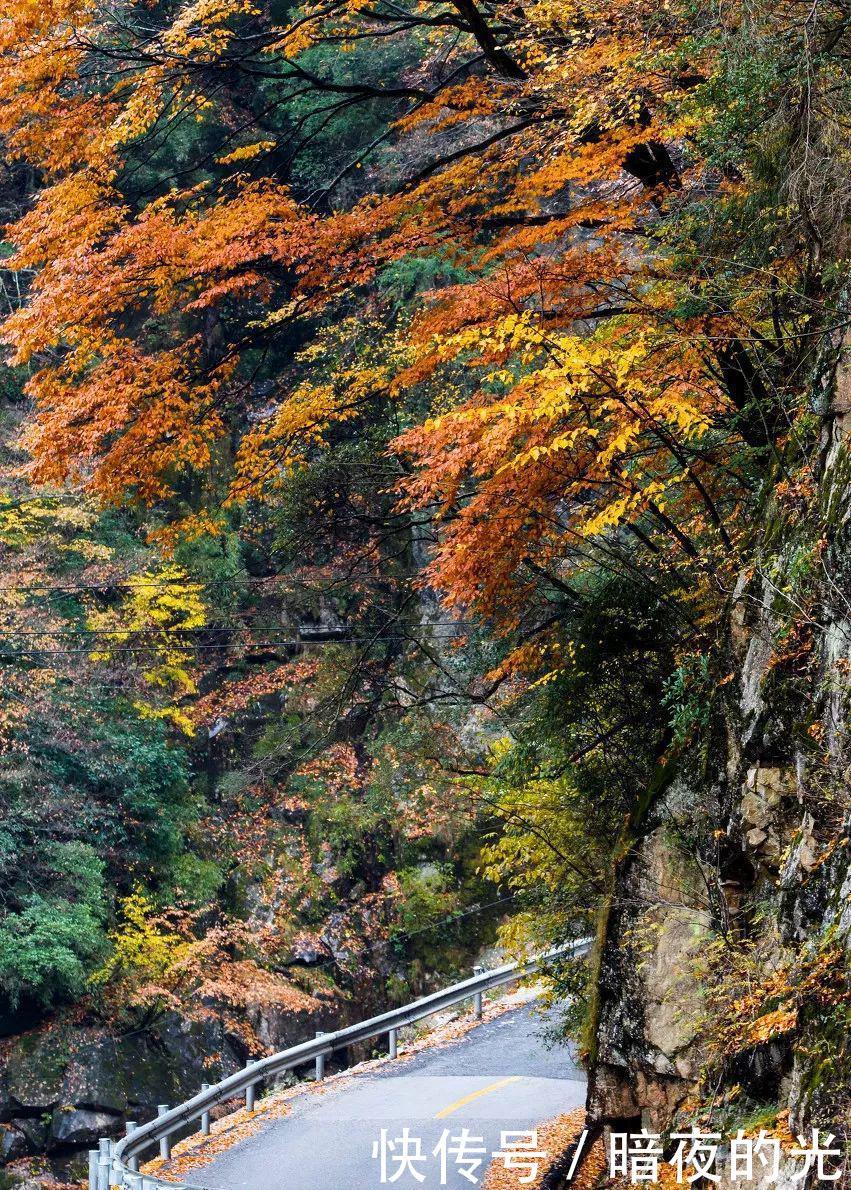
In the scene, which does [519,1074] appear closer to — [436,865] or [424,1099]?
[424,1099]

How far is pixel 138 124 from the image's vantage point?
10133mm

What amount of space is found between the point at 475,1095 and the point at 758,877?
7118mm

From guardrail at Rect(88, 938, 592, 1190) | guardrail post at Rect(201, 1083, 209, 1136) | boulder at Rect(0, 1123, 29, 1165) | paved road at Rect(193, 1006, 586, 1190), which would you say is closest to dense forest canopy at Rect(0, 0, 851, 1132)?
boulder at Rect(0, 1123, 29, 1165)

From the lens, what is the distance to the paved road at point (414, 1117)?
1031 centimetres

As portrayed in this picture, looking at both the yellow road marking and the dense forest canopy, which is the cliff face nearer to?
the dense forest canopy

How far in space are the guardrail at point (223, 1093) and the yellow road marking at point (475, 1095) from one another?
1.44 m

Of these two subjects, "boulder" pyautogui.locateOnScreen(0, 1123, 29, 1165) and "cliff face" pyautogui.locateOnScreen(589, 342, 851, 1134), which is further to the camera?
"boulder" pyautogui.locateOnScreen(0, 1123, 29, 1165)

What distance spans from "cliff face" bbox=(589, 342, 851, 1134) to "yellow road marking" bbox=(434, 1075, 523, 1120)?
3.75 metres

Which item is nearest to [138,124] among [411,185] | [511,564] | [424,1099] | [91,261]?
[91,261]

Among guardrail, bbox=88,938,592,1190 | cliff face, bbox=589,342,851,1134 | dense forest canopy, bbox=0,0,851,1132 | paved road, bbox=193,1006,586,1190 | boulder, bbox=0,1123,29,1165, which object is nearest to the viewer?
cliff face, bbox=589,342,851,1134

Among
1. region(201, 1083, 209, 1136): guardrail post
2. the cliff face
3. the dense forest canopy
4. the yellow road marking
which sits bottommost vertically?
the yellow road marking

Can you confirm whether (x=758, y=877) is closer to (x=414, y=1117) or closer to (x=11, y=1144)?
(x=414, y=1117)

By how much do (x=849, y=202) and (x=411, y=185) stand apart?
15.4ft

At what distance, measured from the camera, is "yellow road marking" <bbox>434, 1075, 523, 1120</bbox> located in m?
12.3
